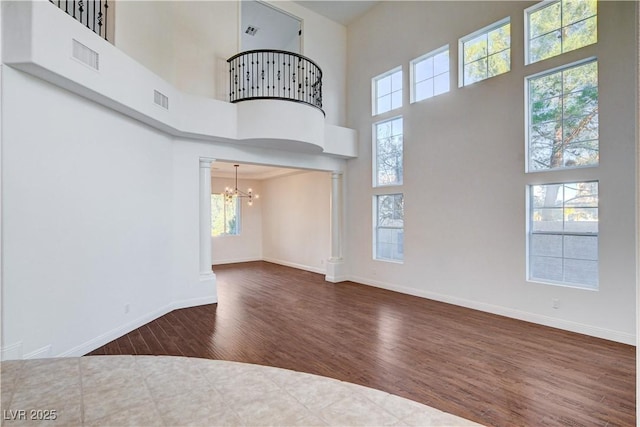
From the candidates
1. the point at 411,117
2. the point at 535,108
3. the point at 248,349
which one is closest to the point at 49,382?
the point at 248,349

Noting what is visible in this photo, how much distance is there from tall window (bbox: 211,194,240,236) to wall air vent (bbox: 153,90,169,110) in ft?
19.6

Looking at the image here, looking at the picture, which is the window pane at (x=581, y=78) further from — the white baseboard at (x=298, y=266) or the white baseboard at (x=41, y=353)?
the white baseboard at (x=41, y=353)

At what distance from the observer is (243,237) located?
11.2 meters

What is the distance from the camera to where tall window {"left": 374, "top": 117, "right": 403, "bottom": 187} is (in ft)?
22.1

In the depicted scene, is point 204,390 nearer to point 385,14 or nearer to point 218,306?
point 218,306

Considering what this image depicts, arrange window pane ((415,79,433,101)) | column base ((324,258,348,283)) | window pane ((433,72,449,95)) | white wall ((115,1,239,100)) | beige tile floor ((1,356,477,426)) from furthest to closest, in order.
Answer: column base ((324,258,348,283)) < window pane ((415,79,433,101)) < window pane ((433,72,449,95)) < white wall ((115,1,239,100)) < beige tile floor ((1,356,477,426))

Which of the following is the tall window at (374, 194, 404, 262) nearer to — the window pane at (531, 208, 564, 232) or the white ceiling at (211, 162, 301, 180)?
the window pane at (531, 208, 564, 232)

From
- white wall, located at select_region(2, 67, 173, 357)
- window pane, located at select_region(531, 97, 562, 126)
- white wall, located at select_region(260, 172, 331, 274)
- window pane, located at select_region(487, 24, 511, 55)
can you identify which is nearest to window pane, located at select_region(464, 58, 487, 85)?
window pane, located at select_region(487, 24, 511, 55)

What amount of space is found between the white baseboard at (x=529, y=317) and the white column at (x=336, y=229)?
133 cm

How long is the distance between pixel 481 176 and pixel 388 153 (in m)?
2.17

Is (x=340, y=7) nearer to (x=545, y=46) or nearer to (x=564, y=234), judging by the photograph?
(x=545, y=46)

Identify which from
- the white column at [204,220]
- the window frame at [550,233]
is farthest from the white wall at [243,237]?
the window frame at [550,233]

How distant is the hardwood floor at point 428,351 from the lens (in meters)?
2.66

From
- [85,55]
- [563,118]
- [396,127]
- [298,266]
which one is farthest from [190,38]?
[298,266]
